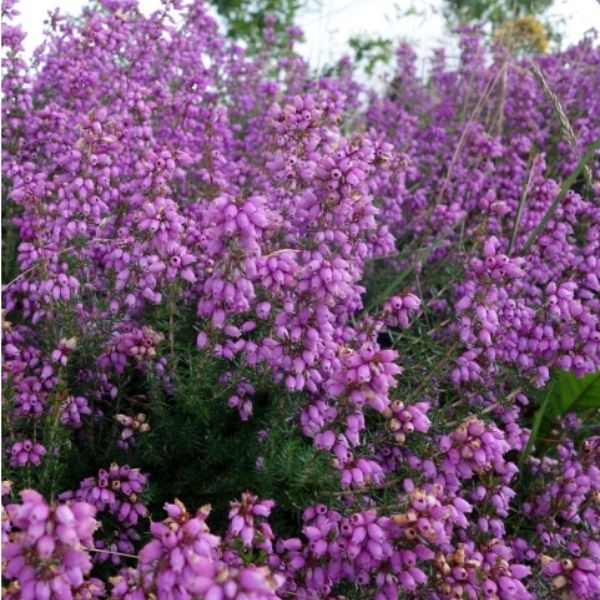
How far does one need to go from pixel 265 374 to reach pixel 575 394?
189 cm

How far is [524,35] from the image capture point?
757 cm

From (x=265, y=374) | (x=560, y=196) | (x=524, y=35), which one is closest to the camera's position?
(x=265, y=374)

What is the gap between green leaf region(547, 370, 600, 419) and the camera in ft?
13.3

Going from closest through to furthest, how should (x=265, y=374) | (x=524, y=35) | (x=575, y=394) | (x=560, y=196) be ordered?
(x=265, y=374)
(x=560, y=196)
(x=575, y=394)
(x=524, y=35)

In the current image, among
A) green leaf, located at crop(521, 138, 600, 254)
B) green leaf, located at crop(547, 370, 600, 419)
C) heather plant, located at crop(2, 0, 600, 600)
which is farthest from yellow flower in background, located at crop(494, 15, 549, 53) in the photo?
green leaf, located at crop(547, 370, 600, 419)

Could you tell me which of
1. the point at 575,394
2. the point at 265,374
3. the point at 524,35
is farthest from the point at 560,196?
the point at 524,35

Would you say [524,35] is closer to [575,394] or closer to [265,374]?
[575,394]

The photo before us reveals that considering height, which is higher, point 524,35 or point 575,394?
point 524,35

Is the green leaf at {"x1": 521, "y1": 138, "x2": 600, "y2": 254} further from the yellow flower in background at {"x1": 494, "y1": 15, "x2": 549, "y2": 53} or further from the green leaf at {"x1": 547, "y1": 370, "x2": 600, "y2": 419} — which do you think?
the yellow flower in background at {"x1": 494, "y1": 15, "x2": 549, "y2": 53}

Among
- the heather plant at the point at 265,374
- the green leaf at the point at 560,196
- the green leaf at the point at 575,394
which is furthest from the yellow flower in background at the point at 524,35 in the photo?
the green leaf at the point at 575,394

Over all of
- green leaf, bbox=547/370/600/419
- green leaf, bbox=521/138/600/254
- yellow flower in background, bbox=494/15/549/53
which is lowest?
green leaf, bbox=547/370/600/419

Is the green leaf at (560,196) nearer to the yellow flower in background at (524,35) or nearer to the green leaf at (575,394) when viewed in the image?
the green leaf at (575,394)

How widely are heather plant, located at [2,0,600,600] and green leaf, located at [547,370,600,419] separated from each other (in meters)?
0.01

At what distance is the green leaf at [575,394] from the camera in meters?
4.04
